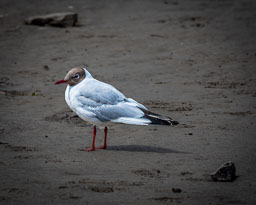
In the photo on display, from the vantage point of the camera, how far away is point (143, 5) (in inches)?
685

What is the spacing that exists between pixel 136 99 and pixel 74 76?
2.21 m

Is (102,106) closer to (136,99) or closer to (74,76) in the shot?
(74,76)

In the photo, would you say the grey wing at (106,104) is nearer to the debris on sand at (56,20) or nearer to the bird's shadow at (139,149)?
the bird's shadow at (139,149)

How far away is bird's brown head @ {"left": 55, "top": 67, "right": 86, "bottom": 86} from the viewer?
297 inches

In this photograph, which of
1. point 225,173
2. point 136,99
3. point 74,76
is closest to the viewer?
point 225,173

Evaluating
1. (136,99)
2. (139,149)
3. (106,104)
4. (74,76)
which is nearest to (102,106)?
(106,104)

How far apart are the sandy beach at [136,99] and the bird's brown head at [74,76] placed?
78cm

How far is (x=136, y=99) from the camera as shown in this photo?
9.56 m

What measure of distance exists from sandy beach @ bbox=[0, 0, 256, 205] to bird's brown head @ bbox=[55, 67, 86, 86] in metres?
0.78

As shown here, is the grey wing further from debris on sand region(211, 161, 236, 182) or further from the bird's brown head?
debris on sand region(211, 161, 236, 182)

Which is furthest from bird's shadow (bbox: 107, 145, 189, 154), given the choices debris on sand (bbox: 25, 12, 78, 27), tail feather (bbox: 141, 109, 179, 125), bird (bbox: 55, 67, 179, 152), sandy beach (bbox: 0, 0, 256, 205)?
debris on sand (bbox: 25, 12, 78, 27)

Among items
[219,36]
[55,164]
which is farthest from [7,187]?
[219,36]

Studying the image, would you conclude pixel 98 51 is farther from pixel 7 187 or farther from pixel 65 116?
pixel 7 187

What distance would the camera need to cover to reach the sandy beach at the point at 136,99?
5.88 meters
